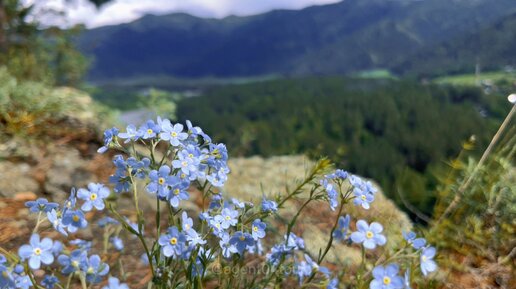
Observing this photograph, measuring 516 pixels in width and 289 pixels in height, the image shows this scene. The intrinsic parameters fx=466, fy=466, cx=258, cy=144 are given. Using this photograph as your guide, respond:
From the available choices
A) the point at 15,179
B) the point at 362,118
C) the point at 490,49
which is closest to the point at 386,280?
the point at 15,179

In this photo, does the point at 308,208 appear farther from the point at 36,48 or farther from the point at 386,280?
the point at 36,48

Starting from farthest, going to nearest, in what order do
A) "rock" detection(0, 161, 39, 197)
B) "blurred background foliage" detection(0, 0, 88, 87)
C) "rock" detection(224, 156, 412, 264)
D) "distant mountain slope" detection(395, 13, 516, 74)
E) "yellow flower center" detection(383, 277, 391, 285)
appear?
1. "distant mountain slope" detection(395, 13, 516, 74)
2. "blurred background foliage" detection(0, 0, 88, 87)
3. "rock" detection(0, 161, 39, 197)
4. "rock" detection(224, 156, 412, 264)
5. "yellow flower center" detection(383, 277, 391, 285)

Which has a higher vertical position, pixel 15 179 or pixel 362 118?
pixel 15 179

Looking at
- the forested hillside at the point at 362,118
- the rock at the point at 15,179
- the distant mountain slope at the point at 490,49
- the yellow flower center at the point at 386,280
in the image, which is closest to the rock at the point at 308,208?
the yellow flower center at the point at 386,280

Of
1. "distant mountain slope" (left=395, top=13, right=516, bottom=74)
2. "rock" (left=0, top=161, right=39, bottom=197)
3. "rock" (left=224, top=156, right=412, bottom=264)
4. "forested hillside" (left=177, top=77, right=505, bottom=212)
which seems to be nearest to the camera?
"rock" (left=224, top=156, right=412, bottom=264)

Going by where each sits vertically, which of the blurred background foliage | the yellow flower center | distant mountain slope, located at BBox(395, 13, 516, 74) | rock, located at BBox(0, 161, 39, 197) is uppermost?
the yellow flower center

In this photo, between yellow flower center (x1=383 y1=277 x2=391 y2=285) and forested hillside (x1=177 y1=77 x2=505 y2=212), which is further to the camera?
forested hillside (x1=177 y1=77 x2=505 y2=212)

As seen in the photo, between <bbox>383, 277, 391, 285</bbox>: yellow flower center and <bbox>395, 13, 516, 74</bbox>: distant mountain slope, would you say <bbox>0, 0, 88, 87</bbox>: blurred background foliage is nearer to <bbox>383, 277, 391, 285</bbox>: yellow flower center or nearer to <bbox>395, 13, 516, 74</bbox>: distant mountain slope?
<bbox>383, 277, 391, 285</bbox>: yellow flower center

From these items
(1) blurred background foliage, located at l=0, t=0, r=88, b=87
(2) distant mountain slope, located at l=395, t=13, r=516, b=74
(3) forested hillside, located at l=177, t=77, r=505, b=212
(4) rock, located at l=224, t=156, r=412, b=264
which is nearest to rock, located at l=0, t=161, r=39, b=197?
(4) rock, located at l=224, t=156, r=412, b=264

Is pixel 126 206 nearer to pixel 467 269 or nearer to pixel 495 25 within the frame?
pixel 467 269

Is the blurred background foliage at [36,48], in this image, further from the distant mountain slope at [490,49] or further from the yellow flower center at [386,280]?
the distant mountain slope at [490,49]

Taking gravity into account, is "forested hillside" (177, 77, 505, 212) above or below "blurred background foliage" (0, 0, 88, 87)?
below

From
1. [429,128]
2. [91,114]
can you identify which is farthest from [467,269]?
[429,128]
